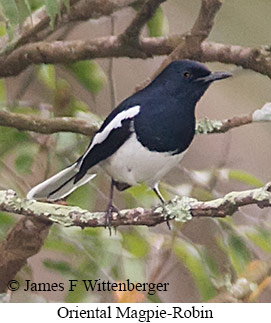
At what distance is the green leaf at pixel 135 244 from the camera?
0.97 meters

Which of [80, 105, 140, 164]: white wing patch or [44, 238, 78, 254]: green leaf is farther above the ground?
[80, 105, 140, 164]: white wing patch

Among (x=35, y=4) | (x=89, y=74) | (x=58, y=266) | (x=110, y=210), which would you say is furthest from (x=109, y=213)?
(x=35, y=4)

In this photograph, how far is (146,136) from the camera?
936 millimetres

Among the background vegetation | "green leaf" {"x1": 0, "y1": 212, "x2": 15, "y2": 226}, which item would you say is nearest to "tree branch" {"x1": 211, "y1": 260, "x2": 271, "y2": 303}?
the background vegetation

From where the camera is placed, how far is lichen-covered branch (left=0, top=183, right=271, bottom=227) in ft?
3.03

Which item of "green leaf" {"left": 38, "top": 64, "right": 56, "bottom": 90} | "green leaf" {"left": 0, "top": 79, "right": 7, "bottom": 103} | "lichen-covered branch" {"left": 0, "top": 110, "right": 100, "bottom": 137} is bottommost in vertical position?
"lichen-covered branch" {"left": 0, "top": 110, "right": 100, "bottom": 137}

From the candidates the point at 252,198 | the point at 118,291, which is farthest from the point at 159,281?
the point at 252,198

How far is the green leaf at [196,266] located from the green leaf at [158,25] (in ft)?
1.08

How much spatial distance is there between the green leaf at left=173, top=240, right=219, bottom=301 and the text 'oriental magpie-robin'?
0.09 m

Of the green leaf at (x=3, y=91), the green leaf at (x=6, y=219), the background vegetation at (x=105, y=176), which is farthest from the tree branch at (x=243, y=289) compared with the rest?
the green leaf at (x=3, y=91)

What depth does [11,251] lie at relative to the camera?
997 mm

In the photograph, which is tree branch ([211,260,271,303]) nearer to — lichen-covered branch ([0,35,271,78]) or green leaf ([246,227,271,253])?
green leaf ([246,227,271,253])

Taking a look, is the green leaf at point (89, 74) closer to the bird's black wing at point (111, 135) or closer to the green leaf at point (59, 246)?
the bird's black wing at point (111, 135)
